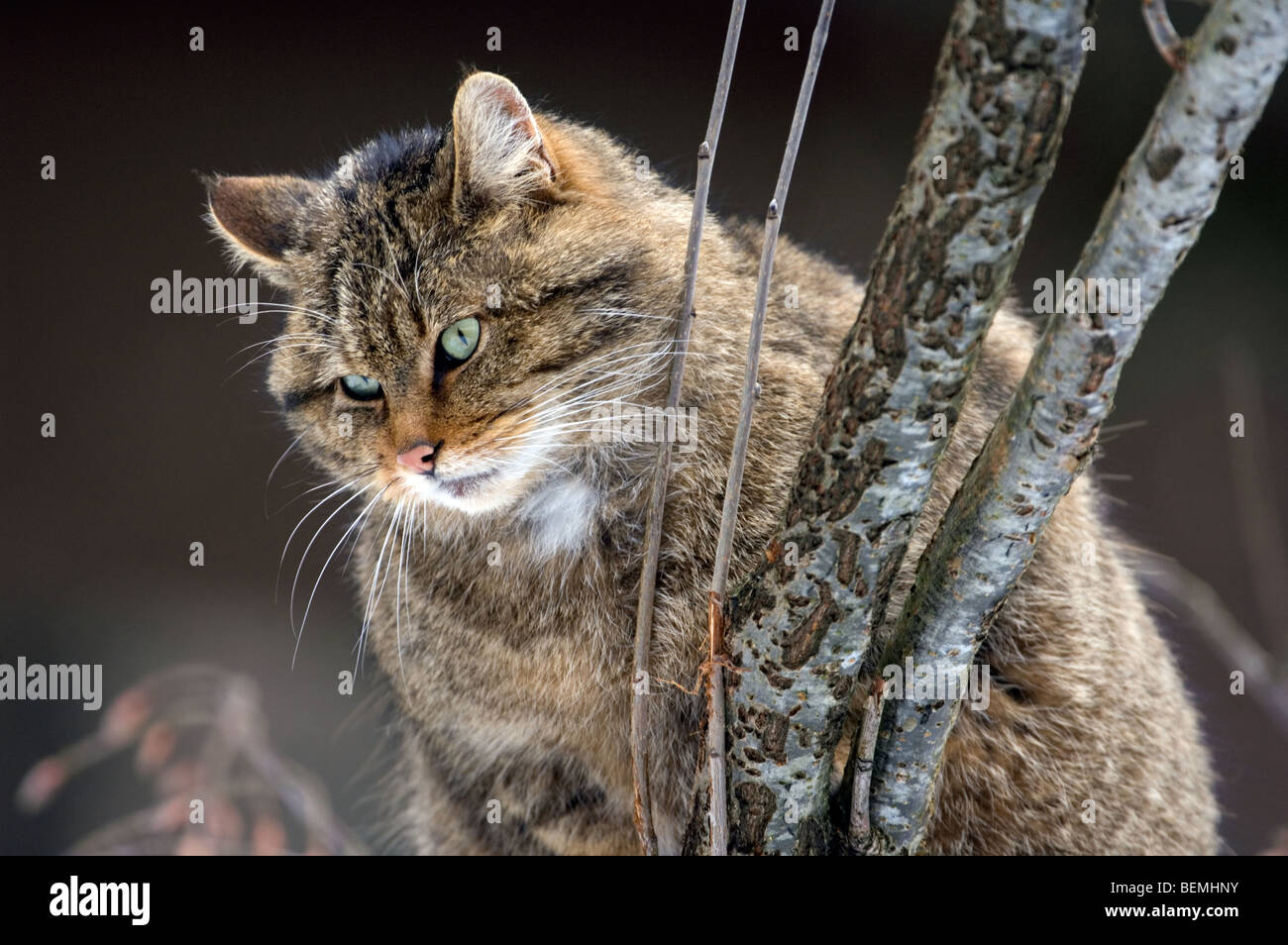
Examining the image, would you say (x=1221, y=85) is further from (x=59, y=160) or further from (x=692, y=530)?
(x=59, y=160)

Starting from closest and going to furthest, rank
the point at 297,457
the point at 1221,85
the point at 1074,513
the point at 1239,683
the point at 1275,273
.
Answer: the point at 1221,85 < the point at 1074,513 < the point at 297,457 < the point at 1239,683 < the point at 1275,273

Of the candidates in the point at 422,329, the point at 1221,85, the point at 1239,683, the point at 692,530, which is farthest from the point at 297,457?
the point at 1239,683

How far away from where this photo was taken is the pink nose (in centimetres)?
206

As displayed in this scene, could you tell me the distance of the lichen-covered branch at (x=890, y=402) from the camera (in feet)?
3.97

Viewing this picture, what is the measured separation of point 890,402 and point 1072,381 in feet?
0.65

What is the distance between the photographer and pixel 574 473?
7.32ft

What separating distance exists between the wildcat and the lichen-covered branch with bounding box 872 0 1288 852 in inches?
16.3

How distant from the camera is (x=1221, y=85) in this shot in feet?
3.70

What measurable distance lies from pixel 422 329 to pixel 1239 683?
271 centimetres

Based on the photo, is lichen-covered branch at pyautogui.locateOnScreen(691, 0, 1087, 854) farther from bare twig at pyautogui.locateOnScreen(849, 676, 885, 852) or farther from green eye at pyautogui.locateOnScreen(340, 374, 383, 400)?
green eye at pyautogui.locateOnScreen(340, 374, 383, 400)
